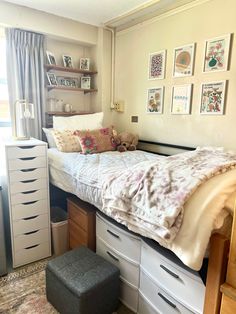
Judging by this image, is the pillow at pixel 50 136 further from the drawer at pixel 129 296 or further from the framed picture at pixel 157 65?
the drawer at pixel 129 296

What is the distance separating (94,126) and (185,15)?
Result: 1.44 meters

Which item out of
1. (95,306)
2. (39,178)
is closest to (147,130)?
(39,178)

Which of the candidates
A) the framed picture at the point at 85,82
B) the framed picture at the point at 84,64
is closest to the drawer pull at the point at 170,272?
the framed picture at the point at 85,82

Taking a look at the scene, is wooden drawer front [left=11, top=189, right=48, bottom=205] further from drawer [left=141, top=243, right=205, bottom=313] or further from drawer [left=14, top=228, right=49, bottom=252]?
drawer [left=141, top=243, right=205, bottom=313]

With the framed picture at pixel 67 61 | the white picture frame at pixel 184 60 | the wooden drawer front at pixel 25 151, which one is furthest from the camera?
the framed picture at pixel 67 61

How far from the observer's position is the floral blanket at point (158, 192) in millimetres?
1036

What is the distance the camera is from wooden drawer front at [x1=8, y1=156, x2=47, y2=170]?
1864 mm

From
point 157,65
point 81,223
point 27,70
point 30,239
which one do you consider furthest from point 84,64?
point 30,239

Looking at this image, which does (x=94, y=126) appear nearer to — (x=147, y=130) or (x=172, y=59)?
(x=147, y=130)

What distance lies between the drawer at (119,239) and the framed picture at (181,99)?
131 centimetres

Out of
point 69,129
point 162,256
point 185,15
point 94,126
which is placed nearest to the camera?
point 162,256

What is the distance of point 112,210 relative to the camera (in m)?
1.38

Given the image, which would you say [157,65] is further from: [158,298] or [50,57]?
[158,298]

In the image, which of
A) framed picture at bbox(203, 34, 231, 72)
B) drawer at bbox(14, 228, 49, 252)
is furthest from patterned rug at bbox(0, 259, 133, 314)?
framed picture at bbox(203, 34, 231, 72)
